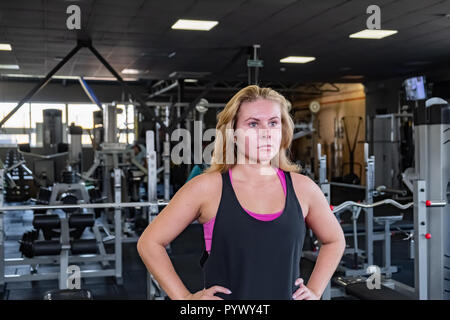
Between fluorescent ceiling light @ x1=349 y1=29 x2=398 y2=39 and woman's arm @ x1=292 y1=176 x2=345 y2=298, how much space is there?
16.0ft

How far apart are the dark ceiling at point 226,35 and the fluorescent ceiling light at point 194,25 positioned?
0.11 meters

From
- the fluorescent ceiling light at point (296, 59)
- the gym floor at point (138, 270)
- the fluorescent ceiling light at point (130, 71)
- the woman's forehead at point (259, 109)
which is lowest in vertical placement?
the gym floor at point (138, 270)

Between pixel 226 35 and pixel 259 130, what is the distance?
16.1 feet

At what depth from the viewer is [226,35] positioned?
227 inches

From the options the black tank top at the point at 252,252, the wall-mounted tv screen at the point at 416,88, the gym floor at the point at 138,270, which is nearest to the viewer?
the black tank top at the point at 252,252

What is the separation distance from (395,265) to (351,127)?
7.47 m

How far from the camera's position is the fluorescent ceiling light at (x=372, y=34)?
562 centimetres

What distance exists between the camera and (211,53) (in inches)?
276

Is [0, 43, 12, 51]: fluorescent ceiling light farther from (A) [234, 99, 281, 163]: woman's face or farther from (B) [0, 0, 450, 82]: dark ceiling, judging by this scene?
(A) [234, 99, 281, 163]: woman's face

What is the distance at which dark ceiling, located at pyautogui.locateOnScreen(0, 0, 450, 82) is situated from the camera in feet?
14.9

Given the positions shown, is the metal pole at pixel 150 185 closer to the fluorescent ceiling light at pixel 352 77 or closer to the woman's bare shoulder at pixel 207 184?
the woman's bare shoulder at pixel 207 184

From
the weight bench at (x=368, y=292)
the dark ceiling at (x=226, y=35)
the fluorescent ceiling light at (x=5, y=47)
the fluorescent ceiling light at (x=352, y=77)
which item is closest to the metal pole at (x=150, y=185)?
the weight bench at (x=368, y=292)

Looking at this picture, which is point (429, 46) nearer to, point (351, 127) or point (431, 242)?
point (431, 242)

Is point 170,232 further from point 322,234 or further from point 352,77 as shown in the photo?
point 352,77
